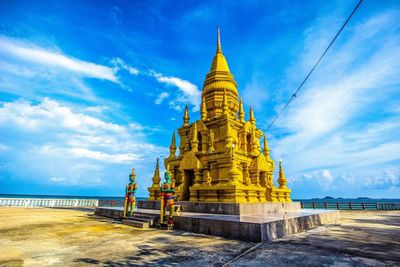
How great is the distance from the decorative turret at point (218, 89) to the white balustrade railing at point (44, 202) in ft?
69.2

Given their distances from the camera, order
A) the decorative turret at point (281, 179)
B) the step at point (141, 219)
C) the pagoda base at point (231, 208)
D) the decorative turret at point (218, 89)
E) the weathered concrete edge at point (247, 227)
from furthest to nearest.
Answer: the decorative turret at point (218, 89), the decorative turret at point (281, 179), the pagoda base at point (231, 208), the step at point (141, 219), the weathered concrete edge at point (247, 227)

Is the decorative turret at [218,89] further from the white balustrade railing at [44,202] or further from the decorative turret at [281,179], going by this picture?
the white balustrade railing at [44,202]

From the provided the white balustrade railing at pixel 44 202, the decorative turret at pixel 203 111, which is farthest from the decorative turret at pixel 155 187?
the white balustrade railing at pixel 44 202

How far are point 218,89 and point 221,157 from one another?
27.3 ft

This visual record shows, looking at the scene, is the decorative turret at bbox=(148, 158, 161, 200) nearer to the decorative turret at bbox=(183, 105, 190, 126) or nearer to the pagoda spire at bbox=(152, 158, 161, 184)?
the pagoda spire at bbox=(152, 158, 161, 184)

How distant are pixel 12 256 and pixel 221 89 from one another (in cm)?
1971

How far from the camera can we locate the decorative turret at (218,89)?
877 inches

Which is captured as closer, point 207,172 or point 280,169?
point 207,172

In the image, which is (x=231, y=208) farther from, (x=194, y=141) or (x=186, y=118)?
(x=186, y=118)

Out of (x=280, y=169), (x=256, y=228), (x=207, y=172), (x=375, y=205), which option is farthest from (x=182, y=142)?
(x=375, y=205)

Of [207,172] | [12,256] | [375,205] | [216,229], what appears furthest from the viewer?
[375,205]

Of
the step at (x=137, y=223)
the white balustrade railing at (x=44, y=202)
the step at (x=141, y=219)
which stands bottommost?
the step at (x=137, y=223)

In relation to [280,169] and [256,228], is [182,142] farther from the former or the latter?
[256,228]

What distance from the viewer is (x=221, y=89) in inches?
882
